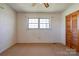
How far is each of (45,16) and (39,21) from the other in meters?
0.43

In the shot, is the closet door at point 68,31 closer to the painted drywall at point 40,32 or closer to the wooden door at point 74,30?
the wooden door at point 74,30

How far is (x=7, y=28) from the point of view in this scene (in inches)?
150

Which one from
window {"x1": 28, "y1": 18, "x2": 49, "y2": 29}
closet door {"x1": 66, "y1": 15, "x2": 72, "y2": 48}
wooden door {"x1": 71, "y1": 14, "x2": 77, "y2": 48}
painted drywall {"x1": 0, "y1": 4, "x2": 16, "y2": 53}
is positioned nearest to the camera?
window {"x1": 28, "y1": 18, "x2": 49, "y2": 29}

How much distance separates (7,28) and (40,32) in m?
1.07

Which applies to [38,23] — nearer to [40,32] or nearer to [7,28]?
[40,32]

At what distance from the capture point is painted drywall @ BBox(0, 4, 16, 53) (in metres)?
3.49

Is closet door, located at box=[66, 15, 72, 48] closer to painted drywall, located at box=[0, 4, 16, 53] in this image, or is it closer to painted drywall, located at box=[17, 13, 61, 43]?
painted drywall, located at box=[17, 13, 61, 43]

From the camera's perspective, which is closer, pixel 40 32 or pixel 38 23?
pixel 38 23

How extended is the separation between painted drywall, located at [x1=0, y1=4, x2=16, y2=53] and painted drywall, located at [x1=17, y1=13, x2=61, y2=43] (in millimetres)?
160

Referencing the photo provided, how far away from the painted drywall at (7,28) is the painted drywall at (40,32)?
6.3 inches

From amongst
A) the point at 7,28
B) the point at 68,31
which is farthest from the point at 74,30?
the point at 7,28

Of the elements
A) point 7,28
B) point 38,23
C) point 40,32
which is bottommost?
point 40,32

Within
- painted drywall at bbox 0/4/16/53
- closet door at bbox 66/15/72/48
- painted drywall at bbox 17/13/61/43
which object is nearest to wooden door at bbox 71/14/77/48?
closet door at bbox 66/15/72/48

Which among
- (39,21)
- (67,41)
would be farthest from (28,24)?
(67,41)
